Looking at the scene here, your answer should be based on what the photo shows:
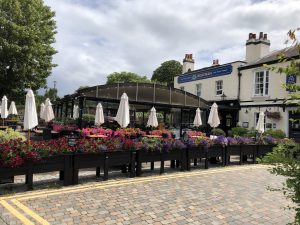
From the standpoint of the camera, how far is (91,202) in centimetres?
603

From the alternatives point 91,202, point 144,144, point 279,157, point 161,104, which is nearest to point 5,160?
point 91,202

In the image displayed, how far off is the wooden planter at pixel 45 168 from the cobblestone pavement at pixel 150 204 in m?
0.34

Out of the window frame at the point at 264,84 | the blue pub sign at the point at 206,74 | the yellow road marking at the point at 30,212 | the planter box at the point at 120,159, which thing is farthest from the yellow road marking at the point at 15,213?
the blue pub sign at the point at 206,74

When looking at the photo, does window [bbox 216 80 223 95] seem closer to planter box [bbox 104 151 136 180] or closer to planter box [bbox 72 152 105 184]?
planter box [bbox 104 151 136 180]

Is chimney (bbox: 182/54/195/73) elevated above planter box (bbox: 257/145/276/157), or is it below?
above

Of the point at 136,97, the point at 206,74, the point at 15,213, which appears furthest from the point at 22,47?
the point at 15,213

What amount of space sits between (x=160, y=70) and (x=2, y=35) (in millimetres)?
38260

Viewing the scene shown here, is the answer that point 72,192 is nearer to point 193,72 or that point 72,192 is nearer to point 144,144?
point 144,144

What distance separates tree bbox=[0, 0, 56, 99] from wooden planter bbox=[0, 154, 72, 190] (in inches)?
736

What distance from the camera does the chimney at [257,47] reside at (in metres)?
24.0

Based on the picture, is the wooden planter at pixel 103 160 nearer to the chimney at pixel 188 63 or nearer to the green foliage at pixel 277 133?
the green foliage at pixel 277 133

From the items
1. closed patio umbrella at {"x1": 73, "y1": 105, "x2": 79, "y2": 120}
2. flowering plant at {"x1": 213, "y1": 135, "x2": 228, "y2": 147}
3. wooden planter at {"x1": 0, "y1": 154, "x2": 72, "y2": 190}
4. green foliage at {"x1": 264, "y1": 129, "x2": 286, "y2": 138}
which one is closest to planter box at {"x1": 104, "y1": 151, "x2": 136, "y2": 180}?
wooden planter at {"x1": 0, "y1": 154, "x2": 72, "y2": 190}

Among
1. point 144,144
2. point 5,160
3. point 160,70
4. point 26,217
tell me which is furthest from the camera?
point 160,70

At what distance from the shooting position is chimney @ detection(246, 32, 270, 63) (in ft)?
78.8
